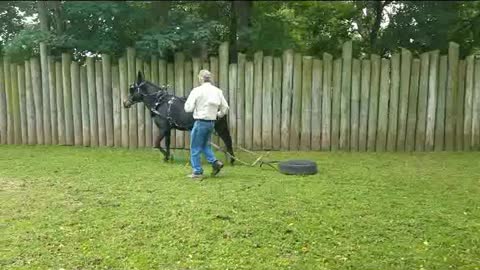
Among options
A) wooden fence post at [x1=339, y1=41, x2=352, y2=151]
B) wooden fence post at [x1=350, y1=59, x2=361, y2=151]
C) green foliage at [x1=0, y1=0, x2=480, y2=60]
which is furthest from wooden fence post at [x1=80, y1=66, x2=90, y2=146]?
green foliage at [x1=0, y1=0, x2=480, y2=60]

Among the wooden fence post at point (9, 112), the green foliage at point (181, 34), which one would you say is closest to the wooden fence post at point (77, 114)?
the wooden fence post at point (9, 112)

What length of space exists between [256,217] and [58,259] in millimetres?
1845

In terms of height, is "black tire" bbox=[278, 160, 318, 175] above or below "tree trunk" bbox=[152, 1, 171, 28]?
below

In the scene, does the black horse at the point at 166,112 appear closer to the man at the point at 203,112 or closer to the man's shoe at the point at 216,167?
the man at the point at 203,112

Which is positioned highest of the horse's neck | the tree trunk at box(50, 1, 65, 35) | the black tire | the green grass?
the tree trunk at box(50, 1, 65, 35)

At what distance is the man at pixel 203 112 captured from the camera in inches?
261

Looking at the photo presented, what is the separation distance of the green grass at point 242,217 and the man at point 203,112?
0.29 meters

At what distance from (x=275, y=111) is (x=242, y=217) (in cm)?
456

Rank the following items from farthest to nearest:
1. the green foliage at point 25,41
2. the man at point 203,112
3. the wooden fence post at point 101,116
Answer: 1. the wooden fence post at point 101,116
2. the man at point 203,112
3. the green foliage at point 25,41

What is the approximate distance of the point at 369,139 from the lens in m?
8.88

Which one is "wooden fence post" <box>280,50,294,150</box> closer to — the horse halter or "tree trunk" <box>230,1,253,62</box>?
the horse halter

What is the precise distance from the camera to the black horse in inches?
309

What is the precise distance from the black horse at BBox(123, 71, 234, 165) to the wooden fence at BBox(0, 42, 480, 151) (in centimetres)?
34

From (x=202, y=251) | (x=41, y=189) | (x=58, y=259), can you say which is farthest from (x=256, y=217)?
(x=41, y=189)
